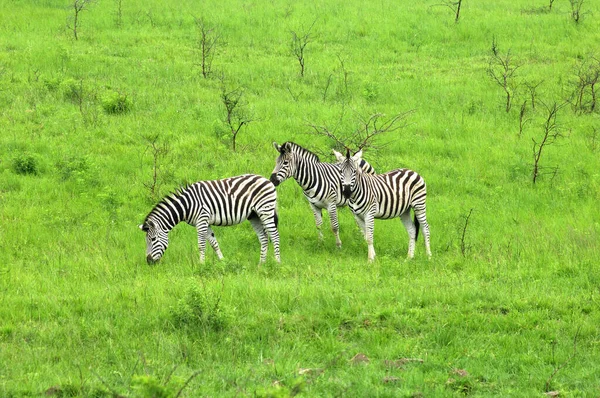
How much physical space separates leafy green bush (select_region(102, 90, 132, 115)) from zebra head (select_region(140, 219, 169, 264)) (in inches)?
330

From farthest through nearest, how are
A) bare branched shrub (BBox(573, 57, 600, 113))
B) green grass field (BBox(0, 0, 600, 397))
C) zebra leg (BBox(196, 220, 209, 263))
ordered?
bare branched shrub (BBox(573, 57, 600, 113)) → zebra leg (BBox(196, 220, 209, 263)) → green grass field (BBox(0, 0, 600, 397))

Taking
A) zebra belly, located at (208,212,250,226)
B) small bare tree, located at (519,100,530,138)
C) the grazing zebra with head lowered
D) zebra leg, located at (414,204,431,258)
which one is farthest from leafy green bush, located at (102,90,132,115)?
small bare tree, located at (519,100,530,138)

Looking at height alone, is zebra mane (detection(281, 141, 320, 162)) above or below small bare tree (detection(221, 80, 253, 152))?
below

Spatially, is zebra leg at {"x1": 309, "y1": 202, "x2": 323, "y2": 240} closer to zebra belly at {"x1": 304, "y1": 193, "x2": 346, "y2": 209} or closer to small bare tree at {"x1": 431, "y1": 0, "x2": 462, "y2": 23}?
zebra belly at {"x1": 304, "y1": 193, "x2": 346, "y2": 209}

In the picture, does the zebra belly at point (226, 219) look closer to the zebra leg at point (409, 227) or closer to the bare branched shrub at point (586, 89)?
the zebra leg at point (409, 227)

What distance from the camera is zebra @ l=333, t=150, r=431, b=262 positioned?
1415 centimetres

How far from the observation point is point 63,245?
14000 millimetres

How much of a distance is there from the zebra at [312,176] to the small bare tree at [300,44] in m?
9.74

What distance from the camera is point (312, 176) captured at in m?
14.8

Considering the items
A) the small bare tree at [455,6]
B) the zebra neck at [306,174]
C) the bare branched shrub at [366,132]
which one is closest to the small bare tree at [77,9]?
the bare branched shrub at [366,132]

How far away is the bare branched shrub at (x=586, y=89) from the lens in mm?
22703

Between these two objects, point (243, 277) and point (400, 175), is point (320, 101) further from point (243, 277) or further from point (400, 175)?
point (243, 277)

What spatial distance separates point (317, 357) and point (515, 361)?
7.42 feet

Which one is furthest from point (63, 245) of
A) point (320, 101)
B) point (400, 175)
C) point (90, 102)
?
point (320, 101)
